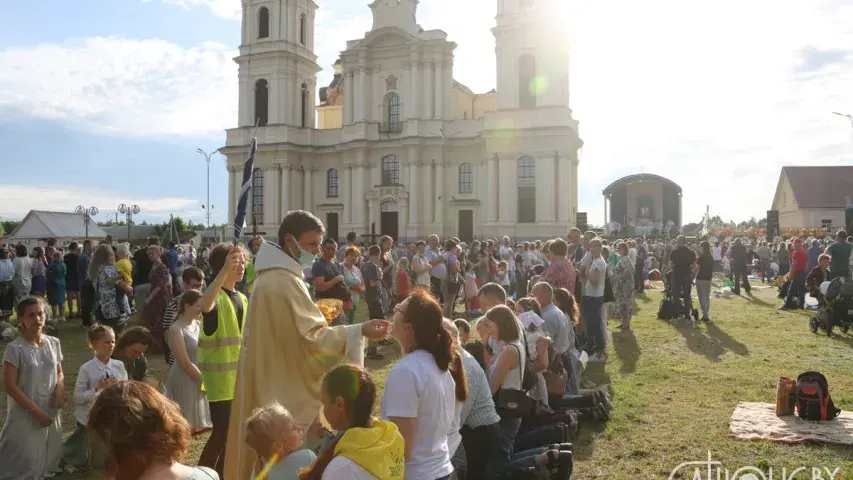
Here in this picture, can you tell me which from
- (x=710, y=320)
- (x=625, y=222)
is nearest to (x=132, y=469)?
(x=710, y=320)

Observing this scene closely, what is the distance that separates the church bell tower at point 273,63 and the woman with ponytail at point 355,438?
4206cm

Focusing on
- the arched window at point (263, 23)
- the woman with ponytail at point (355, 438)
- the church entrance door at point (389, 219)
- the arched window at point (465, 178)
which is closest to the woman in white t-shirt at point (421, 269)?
the woman with ponytail at point (355, 438)

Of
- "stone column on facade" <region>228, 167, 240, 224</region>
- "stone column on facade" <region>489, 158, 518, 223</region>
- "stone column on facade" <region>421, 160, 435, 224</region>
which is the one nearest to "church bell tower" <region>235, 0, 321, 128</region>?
"stone column on facade" <region>228, 167, 240, 224</region>

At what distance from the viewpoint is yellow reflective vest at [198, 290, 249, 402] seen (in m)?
4.94

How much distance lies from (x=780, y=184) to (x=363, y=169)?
4328 cm

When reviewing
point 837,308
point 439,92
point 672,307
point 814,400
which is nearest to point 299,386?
point 814,400

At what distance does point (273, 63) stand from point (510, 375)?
1635 inches

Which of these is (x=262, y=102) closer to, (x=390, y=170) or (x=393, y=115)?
(x=393, y=115)

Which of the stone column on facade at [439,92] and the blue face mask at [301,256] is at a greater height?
Answer: the stone column on facade at [439,92]

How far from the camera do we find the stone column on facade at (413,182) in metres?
40.8

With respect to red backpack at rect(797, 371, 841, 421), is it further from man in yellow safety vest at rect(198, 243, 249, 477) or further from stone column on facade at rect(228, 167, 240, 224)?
stone column on facade at rect(228, 167, 240, 224)

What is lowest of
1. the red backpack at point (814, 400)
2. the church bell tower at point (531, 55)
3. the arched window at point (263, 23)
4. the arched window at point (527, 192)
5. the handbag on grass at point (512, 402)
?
the red backpack at point (814, 400)

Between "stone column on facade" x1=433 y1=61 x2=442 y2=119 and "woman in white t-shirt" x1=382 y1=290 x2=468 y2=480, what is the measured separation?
38592 mm

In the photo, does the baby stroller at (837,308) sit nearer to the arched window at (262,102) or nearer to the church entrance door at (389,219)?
the church entrance door at (389,219)
